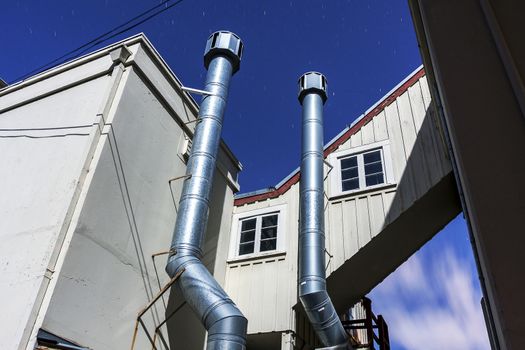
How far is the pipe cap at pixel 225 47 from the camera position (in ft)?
34.6

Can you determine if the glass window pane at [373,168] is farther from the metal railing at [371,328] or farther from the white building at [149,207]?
the metal railing at [371,328]

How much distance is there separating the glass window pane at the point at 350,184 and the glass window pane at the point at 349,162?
473mm

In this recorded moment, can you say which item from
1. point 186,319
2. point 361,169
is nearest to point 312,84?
point 361,169

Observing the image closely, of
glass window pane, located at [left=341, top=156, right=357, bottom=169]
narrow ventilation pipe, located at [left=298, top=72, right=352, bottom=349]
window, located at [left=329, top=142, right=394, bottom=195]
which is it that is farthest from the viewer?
glass window pane, located at [left=341, top=156, right=357, bottom=169]

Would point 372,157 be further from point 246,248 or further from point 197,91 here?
point 197,91

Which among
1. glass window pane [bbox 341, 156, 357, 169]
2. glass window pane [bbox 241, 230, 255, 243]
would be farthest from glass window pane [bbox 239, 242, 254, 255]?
glass window pane [bbox 341, 156, 357, 169]

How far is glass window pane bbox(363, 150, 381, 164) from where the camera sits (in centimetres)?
1020

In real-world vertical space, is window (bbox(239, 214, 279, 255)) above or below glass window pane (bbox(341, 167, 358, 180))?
below

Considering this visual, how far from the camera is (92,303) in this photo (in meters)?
6.47

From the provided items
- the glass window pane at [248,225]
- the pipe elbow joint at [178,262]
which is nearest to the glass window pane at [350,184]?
the glass window pane at [248,225]

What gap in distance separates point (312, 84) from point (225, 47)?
2.57 meters

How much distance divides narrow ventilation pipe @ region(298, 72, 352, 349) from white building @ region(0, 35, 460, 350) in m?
0.62

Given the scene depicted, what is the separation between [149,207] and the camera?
825cm

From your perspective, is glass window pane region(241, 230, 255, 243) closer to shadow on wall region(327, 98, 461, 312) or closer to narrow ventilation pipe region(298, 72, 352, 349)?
narrow ventilation pipe region(298, 72, 352, 349)
